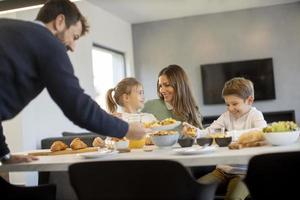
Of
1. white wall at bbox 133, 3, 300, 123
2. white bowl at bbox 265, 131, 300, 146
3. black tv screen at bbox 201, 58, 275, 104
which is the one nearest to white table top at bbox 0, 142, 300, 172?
white bowl at bbox 265, 131, 300, 146

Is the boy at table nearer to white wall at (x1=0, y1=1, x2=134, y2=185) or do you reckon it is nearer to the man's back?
the man's back

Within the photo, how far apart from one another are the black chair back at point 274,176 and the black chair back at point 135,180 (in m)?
0.18

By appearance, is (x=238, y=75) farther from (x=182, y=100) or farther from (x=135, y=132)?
(x=135, y=132)

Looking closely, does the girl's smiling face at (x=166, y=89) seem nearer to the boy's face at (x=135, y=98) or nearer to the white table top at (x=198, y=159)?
the boy's face at (x=135, y=98)

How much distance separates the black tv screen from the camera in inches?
286

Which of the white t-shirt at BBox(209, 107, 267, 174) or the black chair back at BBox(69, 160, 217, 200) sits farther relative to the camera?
the white t-shirt at BBox(209, 107, 267, 174)

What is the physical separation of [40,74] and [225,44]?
20.8 ft

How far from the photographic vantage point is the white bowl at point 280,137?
1534 mm

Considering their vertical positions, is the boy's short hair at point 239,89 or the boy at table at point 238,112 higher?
the boy's short hair at point 239,89

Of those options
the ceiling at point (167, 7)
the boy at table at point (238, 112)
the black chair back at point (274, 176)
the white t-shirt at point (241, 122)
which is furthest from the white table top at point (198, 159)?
the ceiling at point (167, 7)

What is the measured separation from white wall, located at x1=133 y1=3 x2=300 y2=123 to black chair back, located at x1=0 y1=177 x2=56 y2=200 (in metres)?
5.97

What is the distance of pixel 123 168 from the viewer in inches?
47.8

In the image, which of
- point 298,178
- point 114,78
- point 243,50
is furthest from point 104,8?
point 298,178

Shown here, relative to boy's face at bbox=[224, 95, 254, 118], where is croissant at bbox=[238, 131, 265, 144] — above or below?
below
